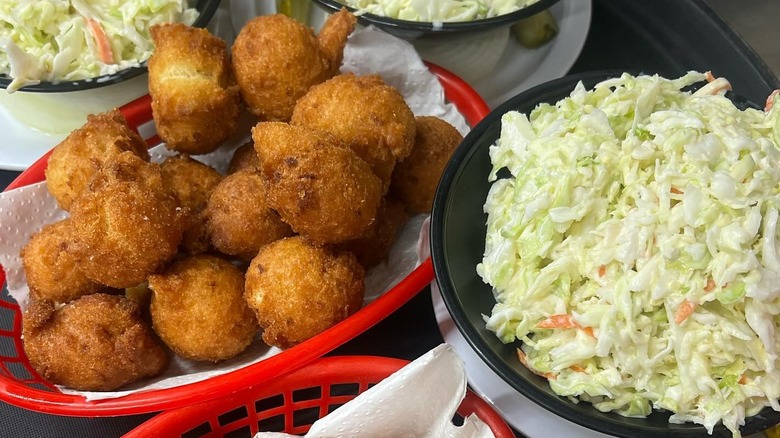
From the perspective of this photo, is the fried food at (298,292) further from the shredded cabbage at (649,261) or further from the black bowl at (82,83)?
the black bowl at (82,83)

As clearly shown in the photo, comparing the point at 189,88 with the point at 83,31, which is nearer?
the point at 189,88

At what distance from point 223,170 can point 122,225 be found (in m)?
0.48

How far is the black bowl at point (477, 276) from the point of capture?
1.05 meters

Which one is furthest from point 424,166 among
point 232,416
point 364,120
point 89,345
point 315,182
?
point 89,345

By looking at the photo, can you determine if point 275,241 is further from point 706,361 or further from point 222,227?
point 706,361

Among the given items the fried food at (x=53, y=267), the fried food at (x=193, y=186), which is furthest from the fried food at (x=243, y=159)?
the fried food at (x=53, y=267)

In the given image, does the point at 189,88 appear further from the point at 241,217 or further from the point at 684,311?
the point at 684,311

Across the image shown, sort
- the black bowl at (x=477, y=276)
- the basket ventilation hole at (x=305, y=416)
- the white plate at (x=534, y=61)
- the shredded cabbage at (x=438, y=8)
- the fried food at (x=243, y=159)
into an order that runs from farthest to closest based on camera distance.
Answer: the white plate at (x=534, y=61), the shredded cabbage at (x=438, y=8), the fried food at (x=243, y=159), the basket ventilation hole at (x=305, y=416), the black bowl at (x=477, y=276)

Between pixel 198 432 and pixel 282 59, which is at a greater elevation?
pixel 282 59

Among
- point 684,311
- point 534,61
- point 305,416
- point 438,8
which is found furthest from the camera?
point 534,61

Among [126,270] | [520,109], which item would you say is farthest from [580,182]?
[126,270]

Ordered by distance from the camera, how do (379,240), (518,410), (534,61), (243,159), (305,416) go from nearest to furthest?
1. (518,410)
2. (305,416)
3. (379,240)
4. (243,159)
5. (534,61)

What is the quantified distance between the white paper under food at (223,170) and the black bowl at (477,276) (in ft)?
0.74

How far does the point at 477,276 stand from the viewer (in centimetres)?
124
